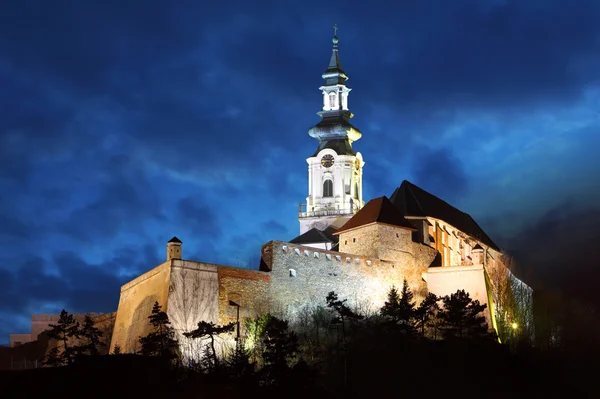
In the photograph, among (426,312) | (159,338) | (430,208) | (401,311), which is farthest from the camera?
(430,208)

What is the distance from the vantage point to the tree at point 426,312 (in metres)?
60.6

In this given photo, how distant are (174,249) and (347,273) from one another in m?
10.9

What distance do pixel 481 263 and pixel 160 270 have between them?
21.5 m

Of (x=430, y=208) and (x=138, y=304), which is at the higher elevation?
(x=430, y=208)

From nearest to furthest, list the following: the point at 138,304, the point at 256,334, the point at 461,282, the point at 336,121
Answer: the point at 256,334
the point at 138,304
the point at 461,282
the point at 336,121

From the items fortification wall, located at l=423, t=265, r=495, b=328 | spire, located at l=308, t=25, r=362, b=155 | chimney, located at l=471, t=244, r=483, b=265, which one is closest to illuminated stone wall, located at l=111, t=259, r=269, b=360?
fortification wall, located at l=423, t=265, r=495, b=328

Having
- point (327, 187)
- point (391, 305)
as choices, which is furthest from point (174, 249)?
point (327, 187)

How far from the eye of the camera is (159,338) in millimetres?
52938

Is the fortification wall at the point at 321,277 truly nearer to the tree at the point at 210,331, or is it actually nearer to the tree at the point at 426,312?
the tree at the point at 426,312

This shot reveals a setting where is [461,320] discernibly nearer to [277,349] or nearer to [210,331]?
[277,349]

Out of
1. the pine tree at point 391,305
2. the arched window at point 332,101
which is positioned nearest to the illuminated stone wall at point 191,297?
the pine tree at point 391,305

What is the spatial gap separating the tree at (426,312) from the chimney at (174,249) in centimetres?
1298

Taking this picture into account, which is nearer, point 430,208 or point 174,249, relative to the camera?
point 174,249

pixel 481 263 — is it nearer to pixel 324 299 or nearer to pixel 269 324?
pixel 324 299
